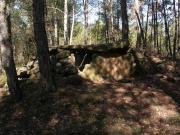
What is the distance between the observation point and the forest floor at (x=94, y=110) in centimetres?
1206

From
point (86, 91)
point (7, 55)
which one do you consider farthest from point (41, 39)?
point (86, 91)

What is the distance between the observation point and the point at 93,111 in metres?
13.1

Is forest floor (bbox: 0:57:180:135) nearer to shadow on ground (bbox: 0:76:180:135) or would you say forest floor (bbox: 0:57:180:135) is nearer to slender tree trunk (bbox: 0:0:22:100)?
shadow on ground (bbox: 0:76:180:135)

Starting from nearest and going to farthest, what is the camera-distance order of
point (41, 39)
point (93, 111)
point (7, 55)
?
1. point (93, 111)
2. point (41, 39)
3. point (7, 55)

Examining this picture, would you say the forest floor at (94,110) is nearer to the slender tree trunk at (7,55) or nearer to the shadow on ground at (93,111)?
the shadow on ground at (93,111)

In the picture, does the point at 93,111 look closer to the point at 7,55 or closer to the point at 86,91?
the point at 86,91

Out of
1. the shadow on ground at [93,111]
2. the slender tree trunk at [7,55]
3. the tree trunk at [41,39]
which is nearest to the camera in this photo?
the shadow on ground at [93,111]

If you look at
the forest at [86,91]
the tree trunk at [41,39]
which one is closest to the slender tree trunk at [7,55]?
the forest at [86,91]

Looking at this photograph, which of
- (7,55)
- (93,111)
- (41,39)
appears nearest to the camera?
(93,111)

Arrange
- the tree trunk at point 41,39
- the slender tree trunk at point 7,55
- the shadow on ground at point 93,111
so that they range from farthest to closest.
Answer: the slender tree trunk at point 7,55, the tree trunk at point 41,39, the shadow on ground at point 93,111

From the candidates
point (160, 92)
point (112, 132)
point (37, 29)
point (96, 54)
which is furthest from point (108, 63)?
point (112, 132)

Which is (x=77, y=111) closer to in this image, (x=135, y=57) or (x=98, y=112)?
(x=98, y=112)

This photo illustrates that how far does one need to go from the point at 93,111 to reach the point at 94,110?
8cm

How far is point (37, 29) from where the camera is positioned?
13.9m
